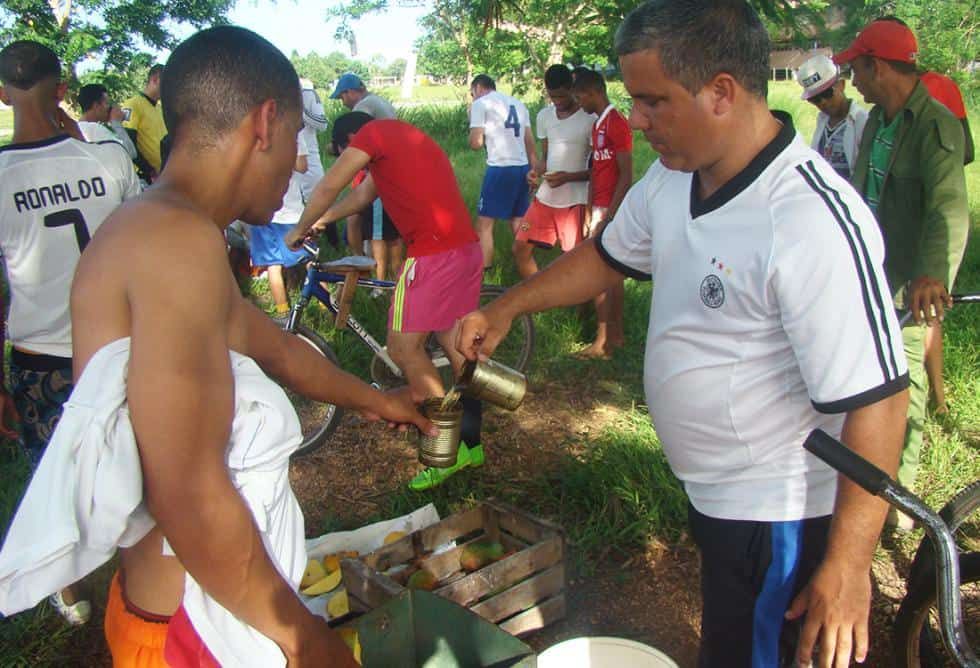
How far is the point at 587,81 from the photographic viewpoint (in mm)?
6348

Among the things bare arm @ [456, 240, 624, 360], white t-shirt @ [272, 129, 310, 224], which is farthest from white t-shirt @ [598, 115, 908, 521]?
white t-shirt @ [272, 129, 310, 224]

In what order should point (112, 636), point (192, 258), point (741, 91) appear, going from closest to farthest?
point (192, 258) < point (112, 636) < point (741, 91)

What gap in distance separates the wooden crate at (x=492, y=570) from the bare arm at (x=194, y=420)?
4.68ft

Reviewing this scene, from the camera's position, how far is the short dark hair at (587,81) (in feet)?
20.8

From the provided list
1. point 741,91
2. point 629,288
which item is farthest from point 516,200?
point 741,91

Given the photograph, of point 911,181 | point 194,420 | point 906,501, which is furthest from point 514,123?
point 194,420

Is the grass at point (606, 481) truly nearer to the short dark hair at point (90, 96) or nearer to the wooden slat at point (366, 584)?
the wooden slat at point (366, 584)

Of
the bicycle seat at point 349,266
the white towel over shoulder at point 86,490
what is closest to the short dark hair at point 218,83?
the white towel over shoulder at point 86,490

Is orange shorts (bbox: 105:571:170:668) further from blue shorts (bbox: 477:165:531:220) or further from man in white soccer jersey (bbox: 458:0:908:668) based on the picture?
blue shorts (bbox: 477:165:531:220)

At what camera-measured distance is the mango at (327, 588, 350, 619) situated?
320 cm

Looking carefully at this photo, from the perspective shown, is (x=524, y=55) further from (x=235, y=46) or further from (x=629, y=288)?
(x=235, y=46)

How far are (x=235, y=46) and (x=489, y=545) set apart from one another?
7.83 feet

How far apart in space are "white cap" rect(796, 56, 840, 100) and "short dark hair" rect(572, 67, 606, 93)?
1.49 m

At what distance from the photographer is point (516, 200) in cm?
830
